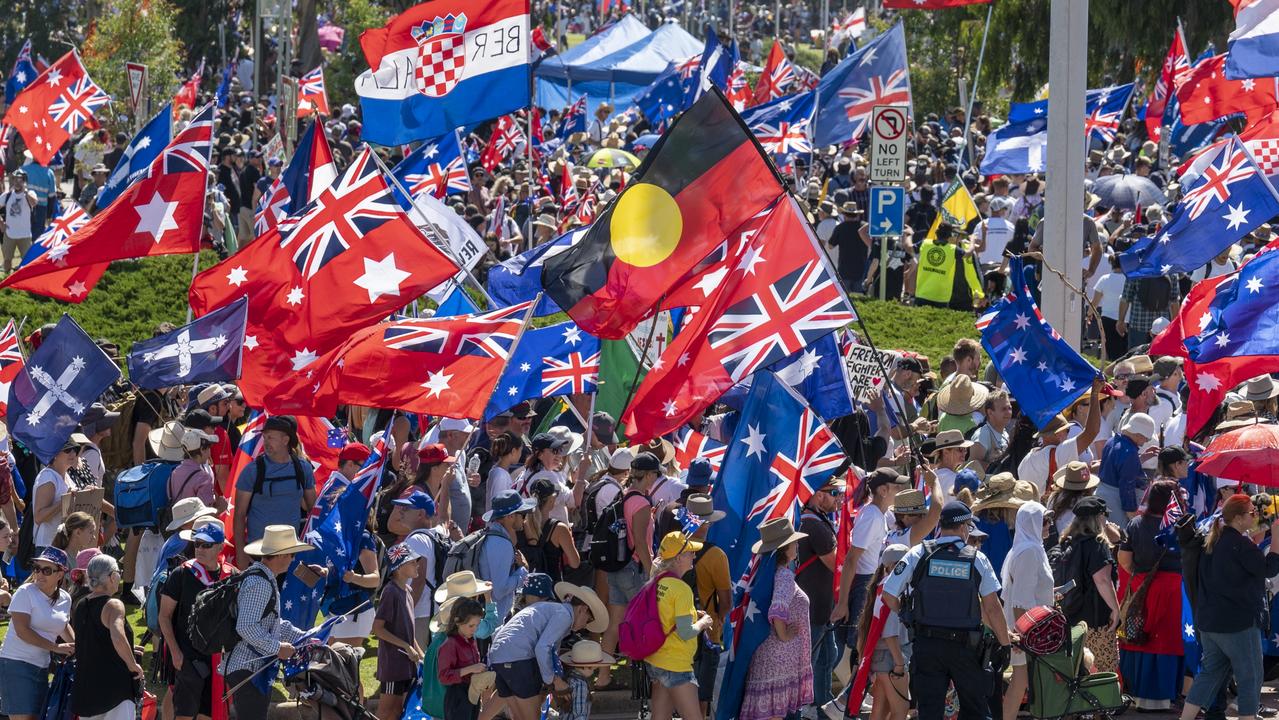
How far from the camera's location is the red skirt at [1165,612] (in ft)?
38.9

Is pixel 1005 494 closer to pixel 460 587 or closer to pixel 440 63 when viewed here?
pixel 460 587

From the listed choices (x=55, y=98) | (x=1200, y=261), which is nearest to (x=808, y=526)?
(x=1200, y=261)

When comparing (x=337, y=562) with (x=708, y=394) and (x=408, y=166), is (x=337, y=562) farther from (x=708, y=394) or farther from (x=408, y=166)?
(x=408, y=166)

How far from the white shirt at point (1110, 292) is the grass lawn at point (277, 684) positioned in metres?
9.56

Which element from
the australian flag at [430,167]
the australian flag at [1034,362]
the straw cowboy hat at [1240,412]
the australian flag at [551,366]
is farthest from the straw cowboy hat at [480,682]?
the australian flag at [430,167]

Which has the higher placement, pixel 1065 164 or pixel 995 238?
pixel 1065 164

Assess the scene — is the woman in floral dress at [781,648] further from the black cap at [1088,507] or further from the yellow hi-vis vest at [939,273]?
the yellow hi-vis vest at [939,273]

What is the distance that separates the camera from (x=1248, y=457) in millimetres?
11539

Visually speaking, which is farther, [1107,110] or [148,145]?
[1107,110]

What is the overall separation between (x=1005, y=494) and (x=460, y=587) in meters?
3.32

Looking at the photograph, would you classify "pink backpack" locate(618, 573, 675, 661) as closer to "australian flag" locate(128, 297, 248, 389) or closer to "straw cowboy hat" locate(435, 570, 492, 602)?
"straw cowboy hat" locate(435, 570, 492, 602)

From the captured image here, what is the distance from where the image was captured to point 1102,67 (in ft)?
123

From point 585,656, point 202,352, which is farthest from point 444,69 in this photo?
point 585,656

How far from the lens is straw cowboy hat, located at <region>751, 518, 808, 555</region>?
425 inches
